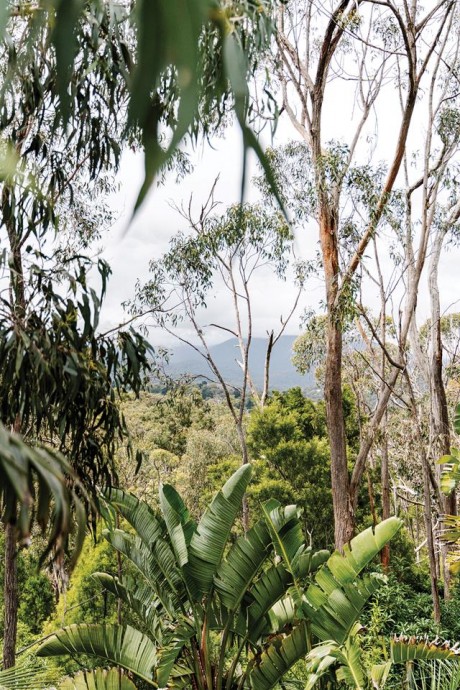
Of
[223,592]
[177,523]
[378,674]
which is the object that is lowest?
[378,674]

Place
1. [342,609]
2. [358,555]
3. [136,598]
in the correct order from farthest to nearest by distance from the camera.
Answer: [136,598] → [358,555] → [342,609]

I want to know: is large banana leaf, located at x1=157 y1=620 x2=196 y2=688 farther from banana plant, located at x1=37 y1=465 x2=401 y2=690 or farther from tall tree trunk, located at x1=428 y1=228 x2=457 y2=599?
tall tree trunk, located at x1=428 y1=228 x2=457 y2=599

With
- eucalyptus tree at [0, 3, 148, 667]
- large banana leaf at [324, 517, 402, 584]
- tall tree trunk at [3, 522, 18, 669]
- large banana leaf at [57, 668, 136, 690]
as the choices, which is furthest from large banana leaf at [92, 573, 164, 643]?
eucalyptus tree at [0, 3, 148, 667]

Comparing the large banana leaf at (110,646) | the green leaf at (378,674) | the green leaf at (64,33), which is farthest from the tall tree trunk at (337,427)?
the green leaf at (64,33)

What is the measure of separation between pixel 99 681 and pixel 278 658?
155 centimetres

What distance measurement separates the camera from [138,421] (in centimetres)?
2061

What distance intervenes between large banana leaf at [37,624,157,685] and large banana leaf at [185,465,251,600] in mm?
797

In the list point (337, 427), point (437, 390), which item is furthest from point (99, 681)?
point (437, 390)

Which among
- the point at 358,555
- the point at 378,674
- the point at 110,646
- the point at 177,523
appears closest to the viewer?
the point at 378,674

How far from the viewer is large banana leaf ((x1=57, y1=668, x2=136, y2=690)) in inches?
213

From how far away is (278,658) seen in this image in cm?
570

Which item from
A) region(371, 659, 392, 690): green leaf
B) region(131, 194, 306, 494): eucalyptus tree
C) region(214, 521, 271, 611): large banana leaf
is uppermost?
region(131, 194, 306, 494): eucalyptus tree

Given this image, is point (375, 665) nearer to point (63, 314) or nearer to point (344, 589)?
point (344, 589)

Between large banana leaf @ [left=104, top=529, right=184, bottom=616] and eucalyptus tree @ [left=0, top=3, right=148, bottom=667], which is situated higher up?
eucalyptus tree @ [left=0, top=3, right=148, bottom=667]
